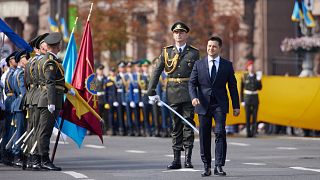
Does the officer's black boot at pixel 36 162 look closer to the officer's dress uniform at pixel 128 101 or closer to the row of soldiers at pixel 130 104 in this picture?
the row of soldiers at pixel 130 104

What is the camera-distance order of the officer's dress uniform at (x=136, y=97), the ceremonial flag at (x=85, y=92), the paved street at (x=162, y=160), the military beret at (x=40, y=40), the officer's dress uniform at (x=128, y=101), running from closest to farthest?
1. the paved street at (x=162, y=160)
2. the military beret at (x=40, y=40)
3. the ceremonial flag at (x=85, y=92)
4. the officer's dress uniform at (x=136, y=97)
5. the officer's dress uniform at (x=128, y=101)

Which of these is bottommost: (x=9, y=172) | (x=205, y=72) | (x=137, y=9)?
(x=9, y=172)

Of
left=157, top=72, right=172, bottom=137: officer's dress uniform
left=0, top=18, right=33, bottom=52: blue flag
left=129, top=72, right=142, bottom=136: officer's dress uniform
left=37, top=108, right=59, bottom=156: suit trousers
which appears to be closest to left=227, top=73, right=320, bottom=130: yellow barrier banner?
left=157, top=72, right=172, bottom=137: officer's dress uniform

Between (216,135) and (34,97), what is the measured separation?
2997 mm

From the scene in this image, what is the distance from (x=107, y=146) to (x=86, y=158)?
13.7 feet

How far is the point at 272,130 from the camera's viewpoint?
32188 mm

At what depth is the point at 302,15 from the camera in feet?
121

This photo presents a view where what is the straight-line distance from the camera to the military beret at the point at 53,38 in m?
18.5

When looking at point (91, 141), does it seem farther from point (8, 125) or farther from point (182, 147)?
point (182, 147)

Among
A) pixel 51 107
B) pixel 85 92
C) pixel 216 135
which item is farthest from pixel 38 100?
pixel 216 135

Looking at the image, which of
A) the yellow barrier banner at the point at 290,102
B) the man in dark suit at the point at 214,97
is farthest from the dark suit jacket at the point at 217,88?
the yellow barrier banner at the point at 290,102

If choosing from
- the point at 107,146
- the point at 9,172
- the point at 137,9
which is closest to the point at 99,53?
the point at 137,9

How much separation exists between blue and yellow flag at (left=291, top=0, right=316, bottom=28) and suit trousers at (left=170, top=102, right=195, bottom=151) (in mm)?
17682

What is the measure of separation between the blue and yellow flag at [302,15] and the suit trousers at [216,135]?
743 inches
